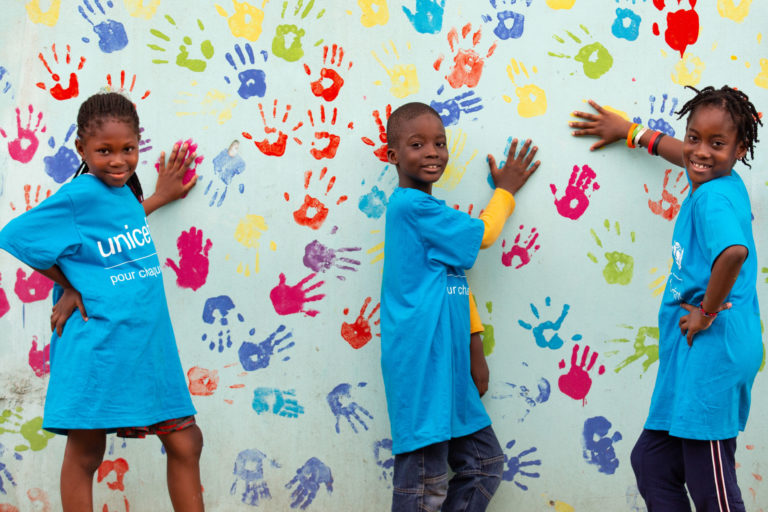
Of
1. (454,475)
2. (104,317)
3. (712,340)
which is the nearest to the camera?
(712,340)

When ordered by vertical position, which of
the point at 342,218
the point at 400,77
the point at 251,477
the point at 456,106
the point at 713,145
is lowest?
the point at 251,477

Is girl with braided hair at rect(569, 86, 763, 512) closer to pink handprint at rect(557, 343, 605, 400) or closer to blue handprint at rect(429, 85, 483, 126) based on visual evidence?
pink handprint at rect(557, 343, 605, 400)

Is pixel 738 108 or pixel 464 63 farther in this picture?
pixel 464 63

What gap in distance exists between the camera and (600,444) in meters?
Result: 2.91

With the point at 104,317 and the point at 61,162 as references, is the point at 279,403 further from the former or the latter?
the point at 61,162

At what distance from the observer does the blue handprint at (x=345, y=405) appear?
2.93m

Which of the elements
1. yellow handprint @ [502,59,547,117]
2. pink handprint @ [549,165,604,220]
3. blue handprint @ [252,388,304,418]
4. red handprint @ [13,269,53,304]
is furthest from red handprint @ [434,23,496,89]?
red handprint @ [13,269,53,304]

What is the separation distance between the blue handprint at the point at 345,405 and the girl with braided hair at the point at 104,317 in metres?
0.58

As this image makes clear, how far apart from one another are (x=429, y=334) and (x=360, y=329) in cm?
42

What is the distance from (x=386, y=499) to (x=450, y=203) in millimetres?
1076

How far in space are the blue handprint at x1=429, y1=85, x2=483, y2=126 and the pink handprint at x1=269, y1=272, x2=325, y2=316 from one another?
725mm

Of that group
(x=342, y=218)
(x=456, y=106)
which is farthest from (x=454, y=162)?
(x=342, y=218)

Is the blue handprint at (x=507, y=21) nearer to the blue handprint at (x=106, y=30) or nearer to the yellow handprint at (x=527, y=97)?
the yellow handprint at (x=527, y=97)

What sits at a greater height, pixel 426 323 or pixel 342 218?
pixel 342 218
